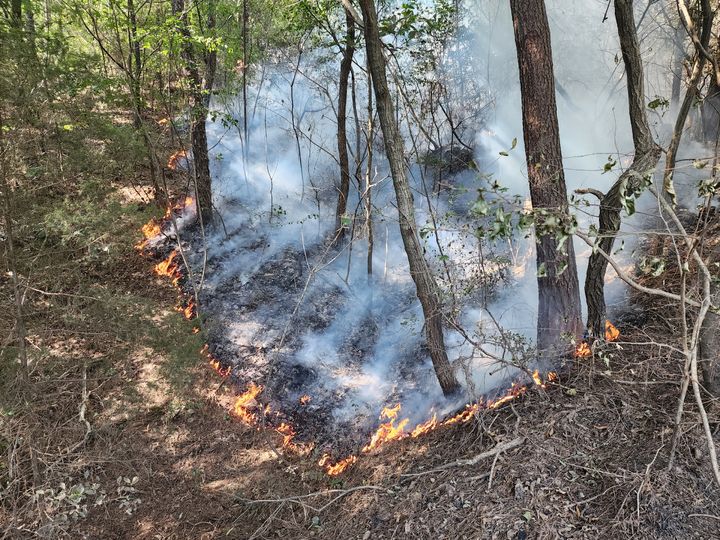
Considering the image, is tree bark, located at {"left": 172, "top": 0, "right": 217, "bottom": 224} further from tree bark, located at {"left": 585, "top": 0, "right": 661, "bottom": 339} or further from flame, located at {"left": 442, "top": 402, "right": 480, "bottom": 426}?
tree bark, located at {"left": 585, "top": 0, "right": 661, "bottom": 339}

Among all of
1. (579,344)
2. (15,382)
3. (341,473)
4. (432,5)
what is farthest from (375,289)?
(15,382)

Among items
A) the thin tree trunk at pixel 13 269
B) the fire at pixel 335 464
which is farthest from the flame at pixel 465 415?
the thin tree trunk at pixel 13 269

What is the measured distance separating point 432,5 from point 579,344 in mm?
7682

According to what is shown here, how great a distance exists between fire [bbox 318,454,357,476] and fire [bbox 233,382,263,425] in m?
1.54

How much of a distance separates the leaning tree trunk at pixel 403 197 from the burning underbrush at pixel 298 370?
95cm

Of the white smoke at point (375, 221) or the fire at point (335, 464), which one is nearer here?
the fire at point (335, 464)

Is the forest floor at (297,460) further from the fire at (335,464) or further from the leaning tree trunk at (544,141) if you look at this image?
the leaning tree trunk at (544,141)

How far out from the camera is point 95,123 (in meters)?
7.33

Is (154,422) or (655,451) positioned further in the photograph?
(154,422)

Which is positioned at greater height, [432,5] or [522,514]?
[432,5]

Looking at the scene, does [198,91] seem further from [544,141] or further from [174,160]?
[544,141]

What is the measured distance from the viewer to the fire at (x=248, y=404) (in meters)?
7.89

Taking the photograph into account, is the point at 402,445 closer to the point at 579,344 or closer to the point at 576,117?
the point at 579,344

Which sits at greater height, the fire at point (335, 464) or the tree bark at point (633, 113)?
the tree bark at point (633, 113)
